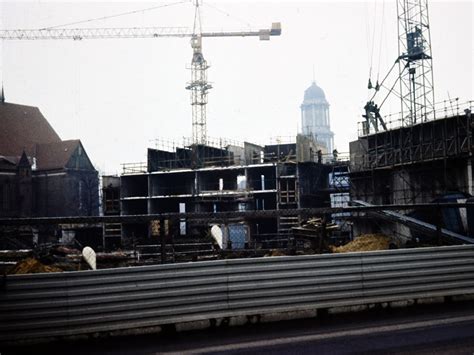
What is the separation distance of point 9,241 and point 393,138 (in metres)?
36.1

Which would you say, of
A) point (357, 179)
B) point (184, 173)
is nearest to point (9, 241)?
point (184, 173)

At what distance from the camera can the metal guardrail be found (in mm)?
6551

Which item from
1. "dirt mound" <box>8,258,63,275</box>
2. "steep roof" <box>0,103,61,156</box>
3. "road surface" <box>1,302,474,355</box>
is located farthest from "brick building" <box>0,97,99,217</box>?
"road surface" <box>1,302,474,355</box>

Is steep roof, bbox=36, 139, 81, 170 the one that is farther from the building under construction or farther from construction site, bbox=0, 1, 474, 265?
the building under construction

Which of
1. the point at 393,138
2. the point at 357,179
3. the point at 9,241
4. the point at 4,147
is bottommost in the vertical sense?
the point at 9,241

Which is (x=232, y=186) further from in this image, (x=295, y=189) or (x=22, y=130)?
(x=22, y=130)

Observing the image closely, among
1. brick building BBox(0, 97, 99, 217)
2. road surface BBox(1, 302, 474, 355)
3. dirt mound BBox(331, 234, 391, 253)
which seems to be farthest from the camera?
brick building BBox(0, 97, 99, 217)

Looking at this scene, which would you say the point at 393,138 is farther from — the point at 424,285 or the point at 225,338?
the point at 225,338

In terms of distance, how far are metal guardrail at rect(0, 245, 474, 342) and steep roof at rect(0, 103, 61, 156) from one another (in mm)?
75390

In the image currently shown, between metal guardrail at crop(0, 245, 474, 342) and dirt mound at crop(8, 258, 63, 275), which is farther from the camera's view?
dirt mound at crop(8, 258, 63, 275)

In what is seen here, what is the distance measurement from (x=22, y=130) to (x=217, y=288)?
8215 cm

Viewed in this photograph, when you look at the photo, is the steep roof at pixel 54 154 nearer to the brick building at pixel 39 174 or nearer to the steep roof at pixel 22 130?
the brick building at pixel 39 174

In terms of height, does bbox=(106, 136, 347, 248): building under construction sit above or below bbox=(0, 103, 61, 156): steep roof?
below

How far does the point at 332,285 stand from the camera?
782 centimetres
